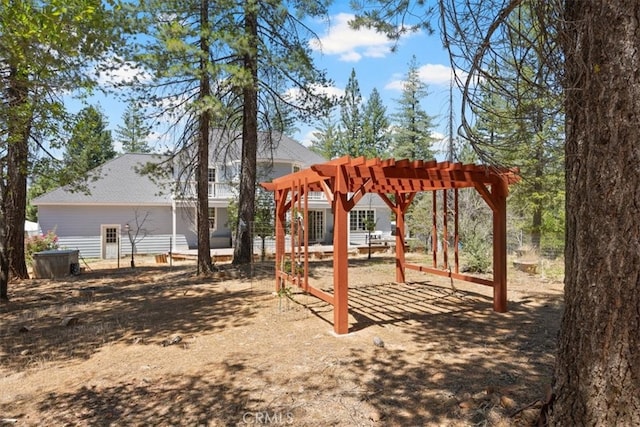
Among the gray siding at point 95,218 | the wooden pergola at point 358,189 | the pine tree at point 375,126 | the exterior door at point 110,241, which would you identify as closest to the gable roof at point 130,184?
the gray siding at point 95,218

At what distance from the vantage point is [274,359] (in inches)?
187

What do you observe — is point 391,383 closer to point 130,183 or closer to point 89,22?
point 89,22

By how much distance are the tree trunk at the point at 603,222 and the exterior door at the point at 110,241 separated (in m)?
20.7

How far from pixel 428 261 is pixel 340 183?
33.6 ft

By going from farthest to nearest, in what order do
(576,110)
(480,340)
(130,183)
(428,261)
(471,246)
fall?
(130,183) → (428,261) → (471,246) → (480,340) → (576,110)

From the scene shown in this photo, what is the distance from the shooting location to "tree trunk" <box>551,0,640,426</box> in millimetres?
2191

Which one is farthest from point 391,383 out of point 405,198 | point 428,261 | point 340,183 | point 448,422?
point 428,261

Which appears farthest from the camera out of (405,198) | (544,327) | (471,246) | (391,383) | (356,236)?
(356,236)

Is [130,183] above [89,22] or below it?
below

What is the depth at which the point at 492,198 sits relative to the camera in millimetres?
6750

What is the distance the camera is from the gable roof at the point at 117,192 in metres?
18.9

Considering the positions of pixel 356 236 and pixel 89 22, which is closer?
pixel 89 22

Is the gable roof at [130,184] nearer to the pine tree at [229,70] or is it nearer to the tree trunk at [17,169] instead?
the pine tree at [229,70]

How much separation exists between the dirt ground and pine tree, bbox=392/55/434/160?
77.6 feet
